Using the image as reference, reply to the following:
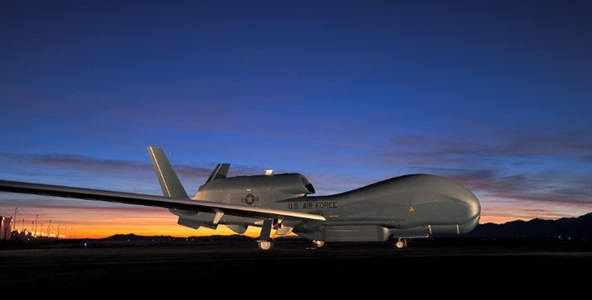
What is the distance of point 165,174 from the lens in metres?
34.9

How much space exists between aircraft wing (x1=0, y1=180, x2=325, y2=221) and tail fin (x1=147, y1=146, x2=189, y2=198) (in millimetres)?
8124

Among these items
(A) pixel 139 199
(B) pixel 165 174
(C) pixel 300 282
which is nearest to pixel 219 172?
(B) pixel 165 174

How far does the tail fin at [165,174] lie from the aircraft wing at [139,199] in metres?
8.12

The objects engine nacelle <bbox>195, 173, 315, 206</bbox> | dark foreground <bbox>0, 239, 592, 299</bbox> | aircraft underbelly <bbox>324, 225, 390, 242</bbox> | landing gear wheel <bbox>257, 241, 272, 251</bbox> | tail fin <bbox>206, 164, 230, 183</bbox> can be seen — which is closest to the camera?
dark foreground <bbox>0, 239, 592, 299</bbox>

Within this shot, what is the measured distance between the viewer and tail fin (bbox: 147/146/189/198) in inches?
1368

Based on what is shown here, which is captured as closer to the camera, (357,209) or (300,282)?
(300,282)

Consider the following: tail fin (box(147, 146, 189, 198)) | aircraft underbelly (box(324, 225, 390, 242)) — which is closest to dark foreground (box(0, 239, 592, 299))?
aircraft underbelly (box(324, 225, 390, 242))

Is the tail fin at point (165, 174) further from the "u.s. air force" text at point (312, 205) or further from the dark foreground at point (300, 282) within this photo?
the dark foreground at point (300, 282)

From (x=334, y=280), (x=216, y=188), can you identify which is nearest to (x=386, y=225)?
(x=216, y=188)

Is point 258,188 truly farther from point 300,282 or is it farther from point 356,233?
point 300,282

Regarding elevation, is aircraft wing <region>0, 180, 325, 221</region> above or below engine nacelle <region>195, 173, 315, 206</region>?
below

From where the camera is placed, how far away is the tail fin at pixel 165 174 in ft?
114

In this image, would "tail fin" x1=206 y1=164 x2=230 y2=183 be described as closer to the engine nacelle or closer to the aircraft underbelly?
the engine nacelle

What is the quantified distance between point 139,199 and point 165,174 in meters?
9.59
